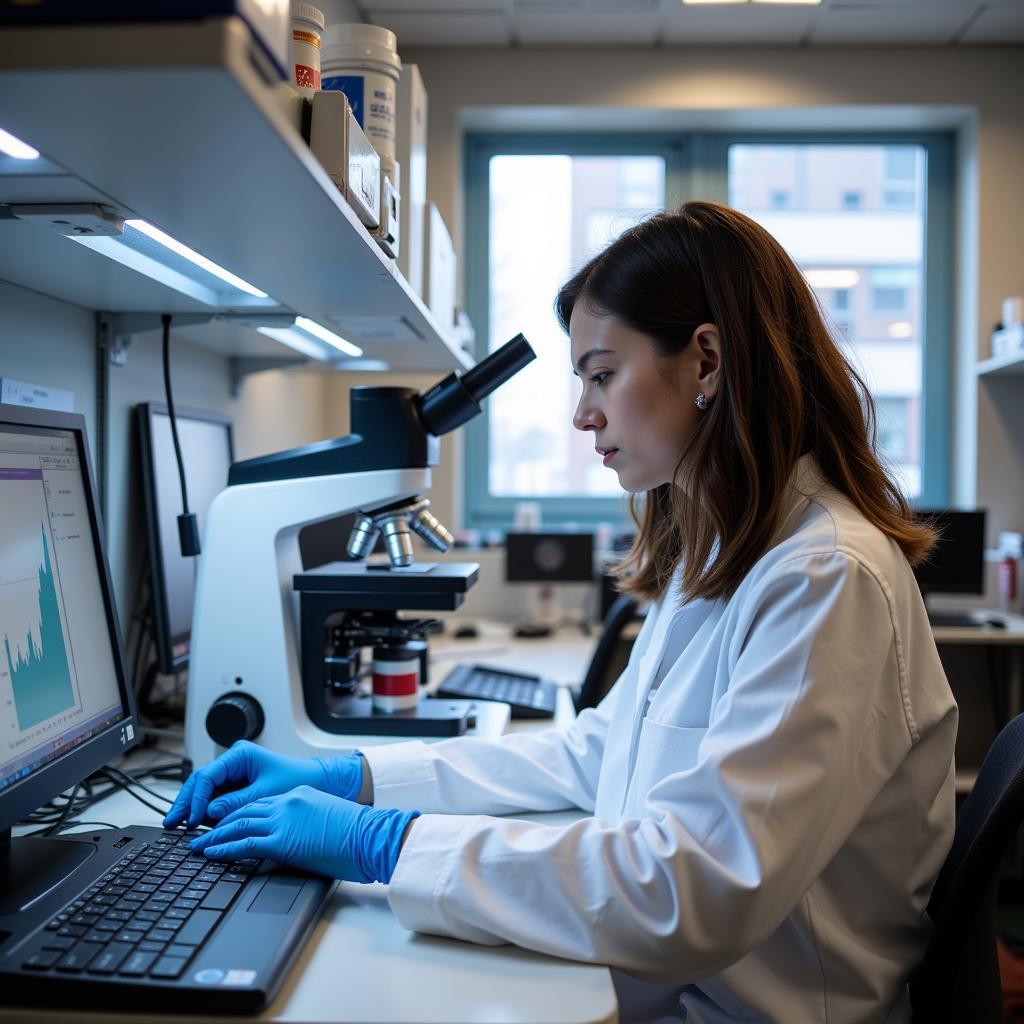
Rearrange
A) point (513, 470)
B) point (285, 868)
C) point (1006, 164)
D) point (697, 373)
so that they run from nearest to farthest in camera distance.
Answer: point (285, 868), point (697, 373), point (1006, 164), point (513, 470)

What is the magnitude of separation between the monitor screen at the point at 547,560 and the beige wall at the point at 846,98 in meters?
0.40

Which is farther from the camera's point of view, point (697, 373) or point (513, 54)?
point (513, 54)

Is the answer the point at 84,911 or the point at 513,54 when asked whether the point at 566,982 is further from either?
the point at 513,54

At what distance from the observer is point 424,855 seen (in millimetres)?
731

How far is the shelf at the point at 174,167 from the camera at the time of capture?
1.62 feet

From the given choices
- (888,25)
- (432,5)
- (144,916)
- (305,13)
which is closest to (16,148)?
(305,13)

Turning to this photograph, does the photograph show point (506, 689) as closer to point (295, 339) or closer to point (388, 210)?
point (295, 339)

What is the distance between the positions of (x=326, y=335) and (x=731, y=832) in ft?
3.32

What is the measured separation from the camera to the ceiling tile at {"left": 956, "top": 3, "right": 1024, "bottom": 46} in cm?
269

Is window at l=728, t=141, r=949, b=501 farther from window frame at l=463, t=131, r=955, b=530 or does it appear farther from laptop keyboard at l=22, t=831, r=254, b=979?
laptop keyboard at l=22, t=831, r=254, b=979

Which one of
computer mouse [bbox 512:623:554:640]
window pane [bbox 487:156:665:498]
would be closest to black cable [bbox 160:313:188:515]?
computer mouse [bbox 512:623:554:640]

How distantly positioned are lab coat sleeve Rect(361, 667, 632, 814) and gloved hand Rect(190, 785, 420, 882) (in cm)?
22

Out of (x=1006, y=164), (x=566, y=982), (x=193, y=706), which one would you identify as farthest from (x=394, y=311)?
(x=1006, y=164)

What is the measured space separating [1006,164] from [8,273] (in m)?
3.08
